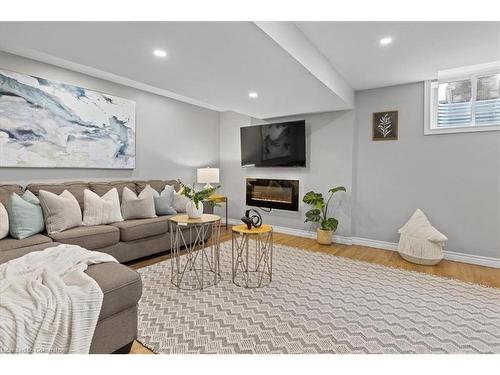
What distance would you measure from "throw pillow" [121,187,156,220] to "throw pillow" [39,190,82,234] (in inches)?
23.2

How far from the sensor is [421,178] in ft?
12.1

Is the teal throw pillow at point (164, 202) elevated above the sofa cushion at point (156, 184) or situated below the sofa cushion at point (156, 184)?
below

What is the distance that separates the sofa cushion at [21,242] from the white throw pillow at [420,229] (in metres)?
4.26

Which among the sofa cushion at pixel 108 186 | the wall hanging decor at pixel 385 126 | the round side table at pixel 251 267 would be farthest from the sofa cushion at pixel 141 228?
the wall hanging decor at pixel 385 126

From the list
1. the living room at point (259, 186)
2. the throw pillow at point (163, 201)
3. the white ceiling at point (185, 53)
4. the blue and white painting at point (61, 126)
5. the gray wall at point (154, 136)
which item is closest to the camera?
the living room at point (259, 186)

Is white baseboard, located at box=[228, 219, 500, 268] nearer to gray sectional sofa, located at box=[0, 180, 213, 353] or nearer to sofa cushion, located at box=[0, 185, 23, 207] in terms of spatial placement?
gray sectional sofa, located at box=[0, 180, 213, 353]

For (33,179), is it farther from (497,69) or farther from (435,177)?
(497,69)

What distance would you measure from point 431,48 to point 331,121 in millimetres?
1761

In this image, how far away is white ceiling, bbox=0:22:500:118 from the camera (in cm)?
191

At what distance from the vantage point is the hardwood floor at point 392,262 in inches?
115

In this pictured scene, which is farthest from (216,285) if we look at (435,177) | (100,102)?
Answer: (435,177)

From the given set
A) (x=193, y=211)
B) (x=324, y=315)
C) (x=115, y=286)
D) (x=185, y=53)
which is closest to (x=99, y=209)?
(x=193, y=211)

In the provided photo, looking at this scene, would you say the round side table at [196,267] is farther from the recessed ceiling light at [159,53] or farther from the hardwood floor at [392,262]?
the recessed ceiling light at [159,53]

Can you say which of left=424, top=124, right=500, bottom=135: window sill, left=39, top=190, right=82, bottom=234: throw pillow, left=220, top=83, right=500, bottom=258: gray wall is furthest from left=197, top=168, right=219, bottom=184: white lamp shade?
left=424, top=124, right=500, bottom=135: window sill
